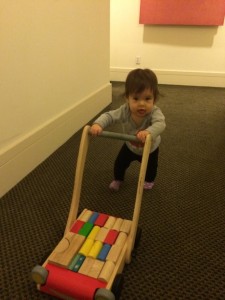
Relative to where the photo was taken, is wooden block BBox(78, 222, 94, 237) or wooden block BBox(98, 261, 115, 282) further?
wooden block BBox(78, 222, 94, 237)

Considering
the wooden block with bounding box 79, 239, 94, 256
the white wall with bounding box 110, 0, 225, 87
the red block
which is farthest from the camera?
the white wall with bounding box 110, 0, 225, 87

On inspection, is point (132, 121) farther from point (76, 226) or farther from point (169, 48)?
point (169, 48)

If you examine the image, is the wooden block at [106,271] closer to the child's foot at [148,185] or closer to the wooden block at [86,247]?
the wooden block at [86,247]

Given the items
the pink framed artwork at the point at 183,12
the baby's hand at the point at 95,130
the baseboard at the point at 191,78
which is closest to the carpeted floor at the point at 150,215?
the baby's hand at the point at 95,130

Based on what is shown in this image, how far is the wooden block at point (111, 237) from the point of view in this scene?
0.87m

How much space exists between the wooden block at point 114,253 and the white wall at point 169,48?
3.03 m

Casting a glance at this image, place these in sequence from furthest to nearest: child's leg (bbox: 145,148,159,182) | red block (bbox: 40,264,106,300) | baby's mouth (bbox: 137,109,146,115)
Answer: child's leg (bbox: 145,148,159,182)
baby's mouth (bbox: 137,109,146,115)
red block (bbox: 40,264,106,300)

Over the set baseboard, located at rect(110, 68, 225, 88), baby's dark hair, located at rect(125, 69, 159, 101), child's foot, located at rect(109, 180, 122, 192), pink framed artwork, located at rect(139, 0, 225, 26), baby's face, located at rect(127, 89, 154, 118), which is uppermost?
pink framed artwork, located at rect(139, 0, 225, 26)

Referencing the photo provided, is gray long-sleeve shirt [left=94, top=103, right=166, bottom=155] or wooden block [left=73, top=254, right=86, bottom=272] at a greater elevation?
gray long-sleeve shirt [left=94, top=103, right=166, bottom=155]

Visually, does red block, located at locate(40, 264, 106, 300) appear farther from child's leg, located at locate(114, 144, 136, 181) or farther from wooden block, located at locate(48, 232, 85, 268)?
child's leg, located at locate(114, 144, 136, 181)

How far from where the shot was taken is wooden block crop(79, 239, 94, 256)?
0.82 metres

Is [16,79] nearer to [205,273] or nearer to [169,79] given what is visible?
[205,273]

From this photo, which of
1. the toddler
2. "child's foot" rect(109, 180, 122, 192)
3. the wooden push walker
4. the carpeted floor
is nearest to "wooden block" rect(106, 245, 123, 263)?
the wooden push walker

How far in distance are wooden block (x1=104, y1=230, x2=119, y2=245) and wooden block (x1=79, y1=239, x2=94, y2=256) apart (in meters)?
0.05
